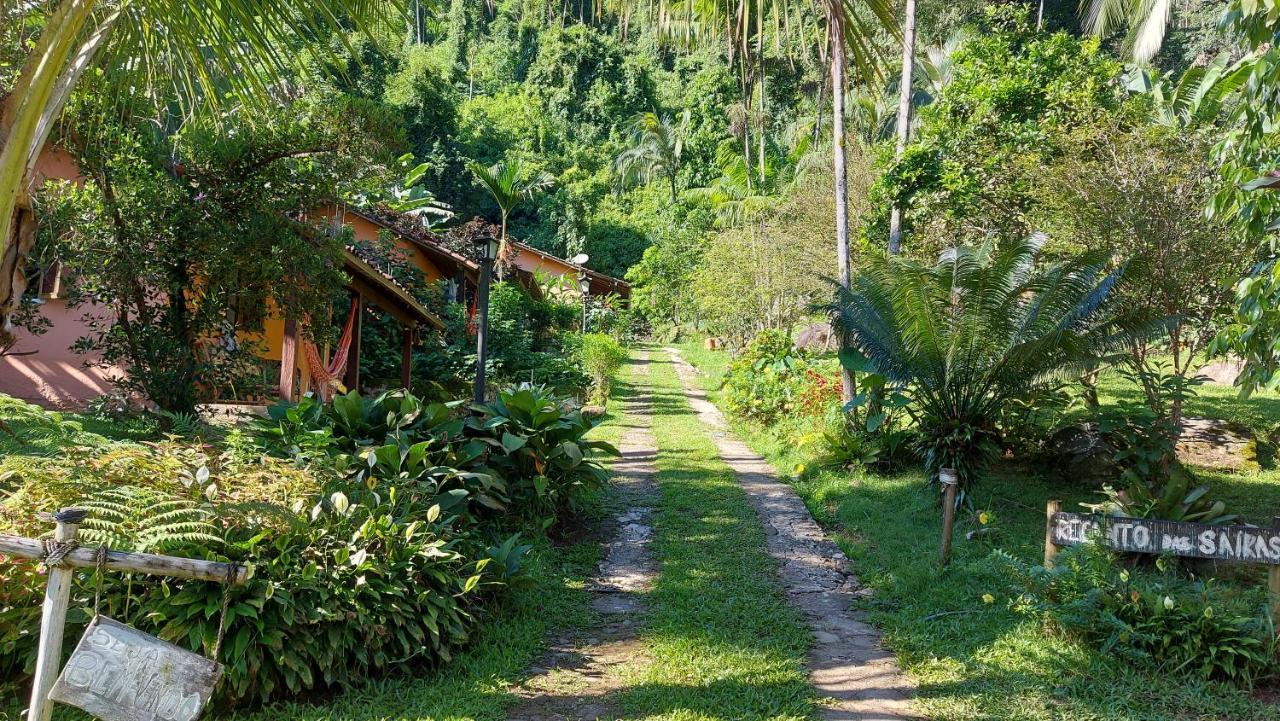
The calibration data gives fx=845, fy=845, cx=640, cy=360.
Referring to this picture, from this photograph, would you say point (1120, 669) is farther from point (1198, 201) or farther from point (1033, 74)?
point (1033, 74)

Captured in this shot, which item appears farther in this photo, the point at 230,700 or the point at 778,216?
the point at 778,216

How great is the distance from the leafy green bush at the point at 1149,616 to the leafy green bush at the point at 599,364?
12397 millimetres

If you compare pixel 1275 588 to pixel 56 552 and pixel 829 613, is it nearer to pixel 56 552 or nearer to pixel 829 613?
pixel 829 613

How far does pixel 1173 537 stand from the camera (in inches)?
202

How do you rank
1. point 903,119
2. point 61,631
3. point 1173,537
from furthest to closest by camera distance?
point 903,119
point 1173,537
point 61,631

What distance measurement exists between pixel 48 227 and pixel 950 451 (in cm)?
864

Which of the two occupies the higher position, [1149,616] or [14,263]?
[14,263]

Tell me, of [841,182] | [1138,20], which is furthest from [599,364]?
[1138,20]

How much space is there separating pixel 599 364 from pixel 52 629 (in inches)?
607

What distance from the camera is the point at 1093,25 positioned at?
24.2 meters

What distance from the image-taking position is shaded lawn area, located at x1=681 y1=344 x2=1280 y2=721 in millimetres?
4488

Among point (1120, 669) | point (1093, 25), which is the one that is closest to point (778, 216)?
point (1093, 25)

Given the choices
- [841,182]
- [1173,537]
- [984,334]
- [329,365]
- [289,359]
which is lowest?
[1173,537]

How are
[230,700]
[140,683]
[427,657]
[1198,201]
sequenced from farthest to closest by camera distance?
[1198,201]
[427,657]
[230,700]
[140,683]
